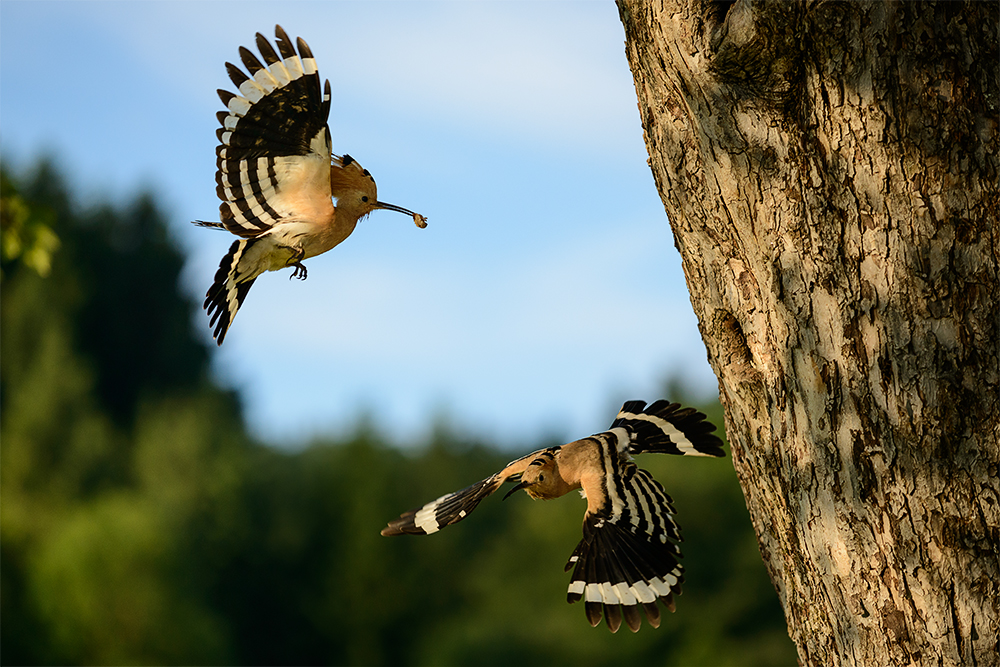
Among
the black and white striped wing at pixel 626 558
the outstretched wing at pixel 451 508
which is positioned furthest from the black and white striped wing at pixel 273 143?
the black and white striped wing at pixel 626 558

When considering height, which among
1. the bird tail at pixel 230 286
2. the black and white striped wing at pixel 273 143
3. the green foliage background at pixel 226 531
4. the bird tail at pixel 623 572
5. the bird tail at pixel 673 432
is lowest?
the green foliage background at pixel 226 531

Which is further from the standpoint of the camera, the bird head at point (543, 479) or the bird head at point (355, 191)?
the bird head at point (543, 479)

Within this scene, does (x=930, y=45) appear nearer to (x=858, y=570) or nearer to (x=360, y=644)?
(x=858, y=570)

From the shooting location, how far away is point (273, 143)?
1.54 metres

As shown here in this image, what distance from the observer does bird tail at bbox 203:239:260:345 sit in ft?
5.06

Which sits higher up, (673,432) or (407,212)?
(407,212)

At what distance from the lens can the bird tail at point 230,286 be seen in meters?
1.54

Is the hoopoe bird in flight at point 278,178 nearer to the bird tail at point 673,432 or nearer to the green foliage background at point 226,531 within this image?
the bird tail at point 673,432

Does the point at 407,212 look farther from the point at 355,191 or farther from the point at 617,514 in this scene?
the point at 617,514

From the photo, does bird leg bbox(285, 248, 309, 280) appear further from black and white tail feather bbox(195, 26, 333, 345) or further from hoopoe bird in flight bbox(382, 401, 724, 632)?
hoopoe bird in flight bbox(382, 401, 724, 632)

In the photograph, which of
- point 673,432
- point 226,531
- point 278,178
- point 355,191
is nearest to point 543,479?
point 673,432

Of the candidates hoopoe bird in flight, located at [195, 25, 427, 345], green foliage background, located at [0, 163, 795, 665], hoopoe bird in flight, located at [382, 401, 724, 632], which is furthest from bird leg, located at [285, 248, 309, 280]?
green foliage background, located at [0, 163, 795, 665]

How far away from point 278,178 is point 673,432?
117 centimetres

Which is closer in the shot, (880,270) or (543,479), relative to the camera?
(880,270)
